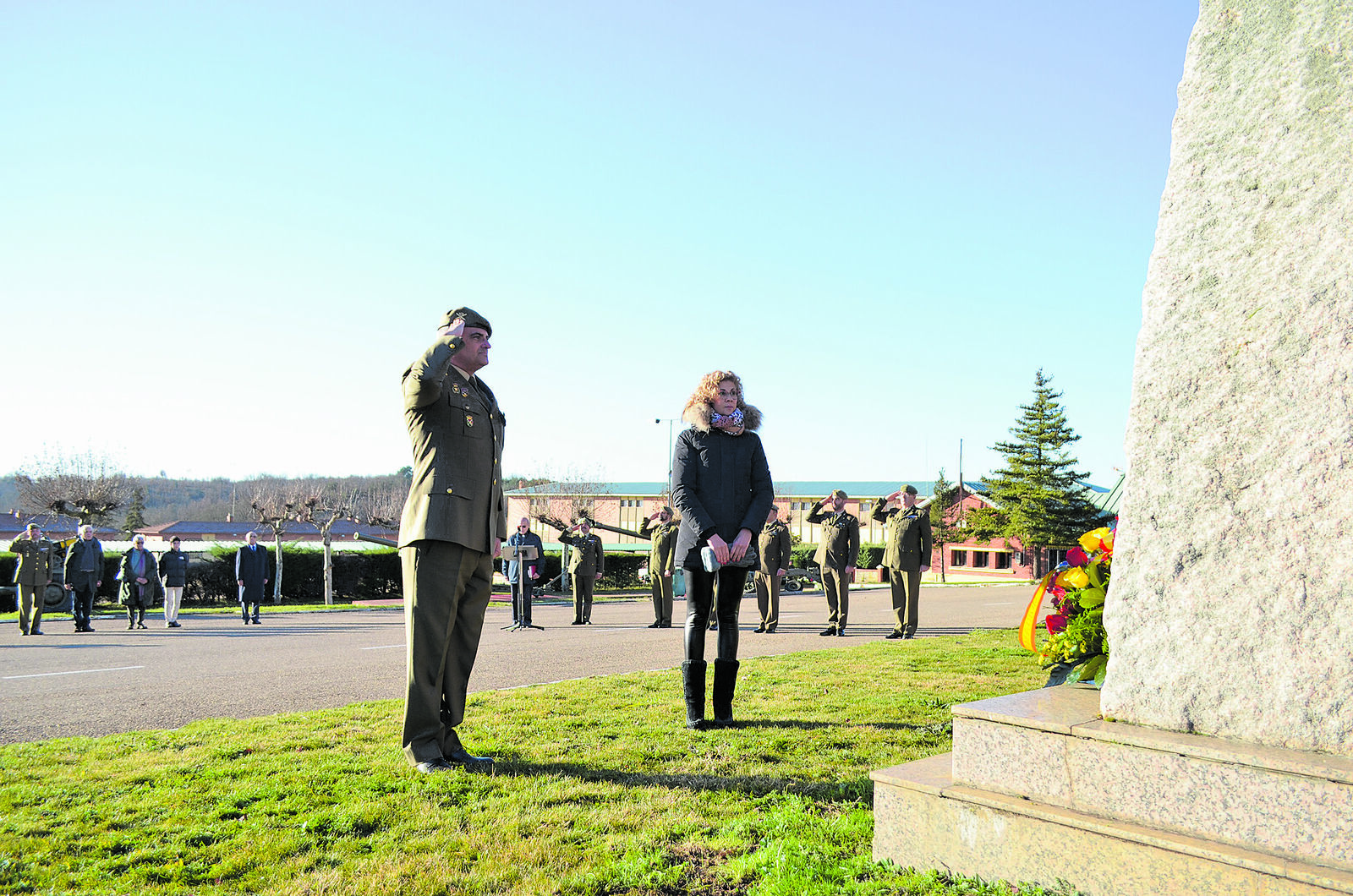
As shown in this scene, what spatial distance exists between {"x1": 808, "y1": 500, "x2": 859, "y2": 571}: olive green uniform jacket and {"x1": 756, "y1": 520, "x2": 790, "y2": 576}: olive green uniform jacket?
27.7 inches

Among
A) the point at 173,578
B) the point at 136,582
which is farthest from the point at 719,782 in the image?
the point at 173,578

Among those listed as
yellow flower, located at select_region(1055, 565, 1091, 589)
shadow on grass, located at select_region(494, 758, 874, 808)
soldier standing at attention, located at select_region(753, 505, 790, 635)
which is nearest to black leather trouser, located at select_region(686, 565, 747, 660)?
shadow on grass, located at select_region(494, 758, 874, 808)

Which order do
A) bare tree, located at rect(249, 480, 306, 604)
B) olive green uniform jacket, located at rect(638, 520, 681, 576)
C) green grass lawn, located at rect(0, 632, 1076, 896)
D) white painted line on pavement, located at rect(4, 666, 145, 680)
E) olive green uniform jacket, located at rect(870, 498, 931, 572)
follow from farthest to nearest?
1. bare tree, located at rect(249, 480, 306, 604)
2. olive green uniform jacket, located at rect(638, 520, 681, 576)
3. olive green uniform jacket, located at rect(870, 498, 931, 572)
4. white painted line on pavement, located at rect(4, 666, 145, 680)
5. green grass lawn, located at rect(0, 632, 1076, 896)

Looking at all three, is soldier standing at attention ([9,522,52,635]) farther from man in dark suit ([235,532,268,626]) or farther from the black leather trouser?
the black leather trouser

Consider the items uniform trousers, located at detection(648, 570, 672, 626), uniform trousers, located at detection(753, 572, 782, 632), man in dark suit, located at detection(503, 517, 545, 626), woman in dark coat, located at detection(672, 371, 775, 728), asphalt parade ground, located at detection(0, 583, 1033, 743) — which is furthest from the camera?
uniform trousers, located at detection(648, 570, 672, 626)

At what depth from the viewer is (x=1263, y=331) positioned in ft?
8.69

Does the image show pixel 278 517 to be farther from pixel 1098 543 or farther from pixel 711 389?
pixel 1098 543

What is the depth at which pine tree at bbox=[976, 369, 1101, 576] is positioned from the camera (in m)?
55.8

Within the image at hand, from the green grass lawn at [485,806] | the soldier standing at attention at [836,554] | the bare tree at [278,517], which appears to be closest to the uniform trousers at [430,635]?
the green grass lawn at [485,806]

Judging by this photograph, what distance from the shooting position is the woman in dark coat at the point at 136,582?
637 inches

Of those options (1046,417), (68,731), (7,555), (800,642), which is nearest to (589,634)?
(800,642)

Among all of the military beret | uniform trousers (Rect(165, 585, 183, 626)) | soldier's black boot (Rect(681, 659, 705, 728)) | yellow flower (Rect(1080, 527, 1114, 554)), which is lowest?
uniform trousers (Rect(165, 585, 183, 626))

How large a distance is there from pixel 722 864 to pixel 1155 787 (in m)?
1.31

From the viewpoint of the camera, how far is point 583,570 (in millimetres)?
16812
